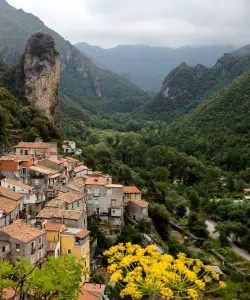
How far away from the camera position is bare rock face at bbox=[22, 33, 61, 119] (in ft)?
286

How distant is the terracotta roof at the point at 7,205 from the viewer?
3202 cm

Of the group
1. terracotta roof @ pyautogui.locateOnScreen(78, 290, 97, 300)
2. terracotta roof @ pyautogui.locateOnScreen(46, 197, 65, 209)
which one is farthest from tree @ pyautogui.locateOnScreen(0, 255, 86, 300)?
terracotta roof @ pyautogui.locateOnScreen(46, 197, 65, 209)

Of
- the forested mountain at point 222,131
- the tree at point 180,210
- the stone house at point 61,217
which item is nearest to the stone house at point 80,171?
the stone house at point 61,217

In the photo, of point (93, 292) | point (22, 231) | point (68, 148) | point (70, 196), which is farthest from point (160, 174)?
point (93, 292)

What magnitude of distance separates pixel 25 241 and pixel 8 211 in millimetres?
4561

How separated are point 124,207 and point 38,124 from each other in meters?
26.0

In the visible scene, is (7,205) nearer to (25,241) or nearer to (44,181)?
(25,241)

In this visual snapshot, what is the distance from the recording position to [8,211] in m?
32.0

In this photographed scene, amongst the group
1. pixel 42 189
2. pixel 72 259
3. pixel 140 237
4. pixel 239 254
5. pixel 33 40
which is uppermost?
pixel 33 40

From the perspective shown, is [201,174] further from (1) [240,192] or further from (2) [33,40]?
(2) [33,40]

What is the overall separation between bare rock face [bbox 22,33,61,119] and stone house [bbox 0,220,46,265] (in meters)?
58.3

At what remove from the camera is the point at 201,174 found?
8800 cm

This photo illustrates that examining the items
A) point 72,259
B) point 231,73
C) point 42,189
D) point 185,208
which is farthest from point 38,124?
point 231,73

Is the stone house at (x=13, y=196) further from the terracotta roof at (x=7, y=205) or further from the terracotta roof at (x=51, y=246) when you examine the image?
the terracotta roof at (x=51, y=246)
